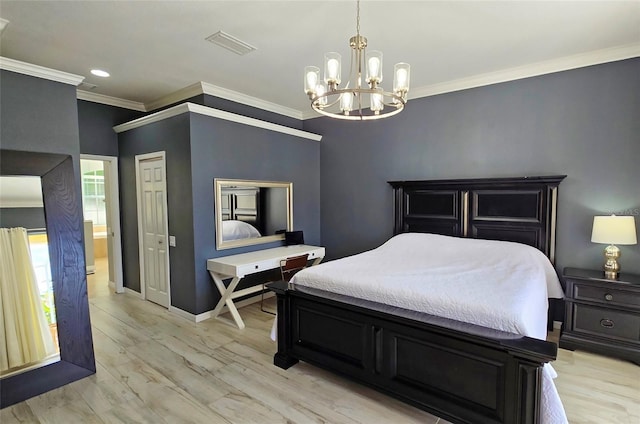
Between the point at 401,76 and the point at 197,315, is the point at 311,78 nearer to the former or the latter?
the point at 401,76

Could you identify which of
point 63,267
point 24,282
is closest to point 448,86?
point 63,267

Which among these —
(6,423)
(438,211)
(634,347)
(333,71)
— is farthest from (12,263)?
(634,347)

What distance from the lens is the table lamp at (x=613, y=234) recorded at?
291 centimetres

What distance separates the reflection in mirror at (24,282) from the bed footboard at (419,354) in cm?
183

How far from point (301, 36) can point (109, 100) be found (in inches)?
129

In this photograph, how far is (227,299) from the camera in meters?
3.72

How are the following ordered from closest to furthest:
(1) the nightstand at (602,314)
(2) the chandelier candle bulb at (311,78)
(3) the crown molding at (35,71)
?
1. (2) the chandelier candle bulb at (311,78)
2. (3) the crown molding at (35,71)
3. (1) the nightstand at (602,314)

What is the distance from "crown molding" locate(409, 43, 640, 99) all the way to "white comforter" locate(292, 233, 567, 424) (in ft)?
6.26

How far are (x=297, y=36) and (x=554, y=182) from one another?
3.00m

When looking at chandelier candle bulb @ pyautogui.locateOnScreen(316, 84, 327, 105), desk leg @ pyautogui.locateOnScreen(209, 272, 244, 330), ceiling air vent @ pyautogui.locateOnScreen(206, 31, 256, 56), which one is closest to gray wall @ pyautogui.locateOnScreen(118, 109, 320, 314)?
desk leg @ pyautogui.locateOnScreen(209, 272, 244, 330)

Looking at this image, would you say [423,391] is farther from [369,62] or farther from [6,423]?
[6,423]

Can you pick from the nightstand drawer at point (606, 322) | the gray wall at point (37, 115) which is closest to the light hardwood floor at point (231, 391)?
the nightstand drawer at point (606, 322)

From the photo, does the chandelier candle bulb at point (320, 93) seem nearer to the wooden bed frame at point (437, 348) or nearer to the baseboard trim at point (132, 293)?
the wooden bed frame at point (437, 348)

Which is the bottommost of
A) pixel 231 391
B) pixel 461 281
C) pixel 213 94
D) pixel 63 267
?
pixel 231 391
